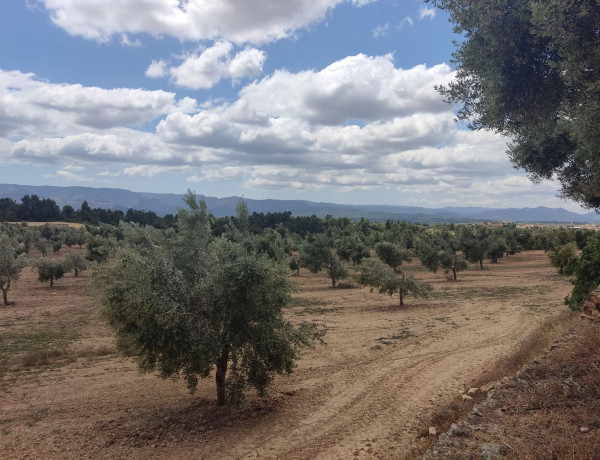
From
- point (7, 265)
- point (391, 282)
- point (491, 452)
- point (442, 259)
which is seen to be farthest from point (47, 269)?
point (491, 452)

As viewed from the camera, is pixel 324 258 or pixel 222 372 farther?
pixel 324 258

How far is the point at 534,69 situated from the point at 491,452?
287 inches

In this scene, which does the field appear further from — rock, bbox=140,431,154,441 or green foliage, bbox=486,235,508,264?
green foliage, bbox=486,235,508,264

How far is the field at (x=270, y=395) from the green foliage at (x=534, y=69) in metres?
7.63

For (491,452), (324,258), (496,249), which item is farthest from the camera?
(496,249)

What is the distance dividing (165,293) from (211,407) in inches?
181

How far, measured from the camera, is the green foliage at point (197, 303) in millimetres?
10609

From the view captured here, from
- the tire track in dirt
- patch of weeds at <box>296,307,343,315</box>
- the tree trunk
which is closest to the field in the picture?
the tire track in dirt

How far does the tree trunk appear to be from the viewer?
11.8 metres

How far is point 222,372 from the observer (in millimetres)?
12250

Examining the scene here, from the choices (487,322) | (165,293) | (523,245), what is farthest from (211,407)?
(523,245)

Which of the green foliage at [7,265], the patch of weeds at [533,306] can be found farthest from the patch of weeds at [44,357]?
the patch of weeds at [533,306]

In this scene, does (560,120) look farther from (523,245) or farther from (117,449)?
(523,245)

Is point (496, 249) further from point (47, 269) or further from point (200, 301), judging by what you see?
point (47, 269)
